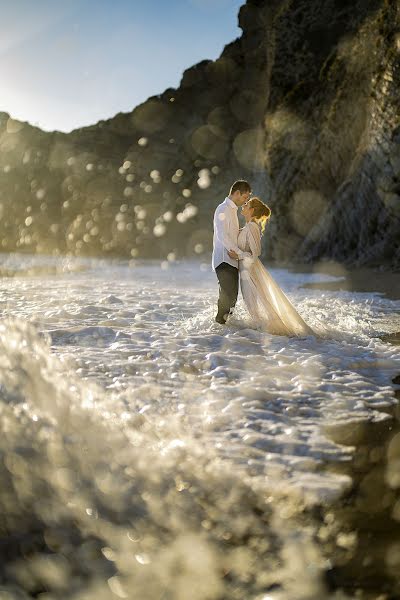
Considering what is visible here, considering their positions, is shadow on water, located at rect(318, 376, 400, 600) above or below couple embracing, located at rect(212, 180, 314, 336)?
below

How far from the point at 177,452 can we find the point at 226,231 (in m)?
4.62

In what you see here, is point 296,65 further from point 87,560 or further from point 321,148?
point 87,560

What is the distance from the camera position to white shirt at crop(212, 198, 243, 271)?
24.0 feet

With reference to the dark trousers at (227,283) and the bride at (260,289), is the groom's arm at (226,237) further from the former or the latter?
the dark trousers at (227,283)

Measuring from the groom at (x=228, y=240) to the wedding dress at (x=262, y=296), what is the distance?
12 centimetres

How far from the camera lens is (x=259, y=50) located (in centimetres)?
4997

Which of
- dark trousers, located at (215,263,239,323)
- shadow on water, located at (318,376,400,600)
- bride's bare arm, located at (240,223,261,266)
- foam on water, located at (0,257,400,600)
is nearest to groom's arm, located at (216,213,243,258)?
bride's bare arm, located at (240,223,261,266)

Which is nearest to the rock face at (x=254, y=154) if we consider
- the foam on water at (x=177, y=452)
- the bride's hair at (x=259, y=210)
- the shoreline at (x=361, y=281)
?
the shoreline at (x=361, y=281)

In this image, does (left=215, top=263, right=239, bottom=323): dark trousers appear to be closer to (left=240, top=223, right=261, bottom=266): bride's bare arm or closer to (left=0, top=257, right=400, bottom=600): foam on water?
(left=240, top=223, right=261, bottom=266): bride's bare arm

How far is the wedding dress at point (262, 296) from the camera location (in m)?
7.19

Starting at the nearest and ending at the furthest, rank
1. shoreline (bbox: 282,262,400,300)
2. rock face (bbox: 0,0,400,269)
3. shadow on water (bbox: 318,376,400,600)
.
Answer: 1. shadow on water (bbox: 318,376,400,600)
2. shoreline (bbox: 282,262,400,300)
3. rock face (bbox: 0,0,400,269)

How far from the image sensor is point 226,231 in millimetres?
7379

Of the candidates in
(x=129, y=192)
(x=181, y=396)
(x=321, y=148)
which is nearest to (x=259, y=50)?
(x=129, y=192)

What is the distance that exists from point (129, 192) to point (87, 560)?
5763cm
